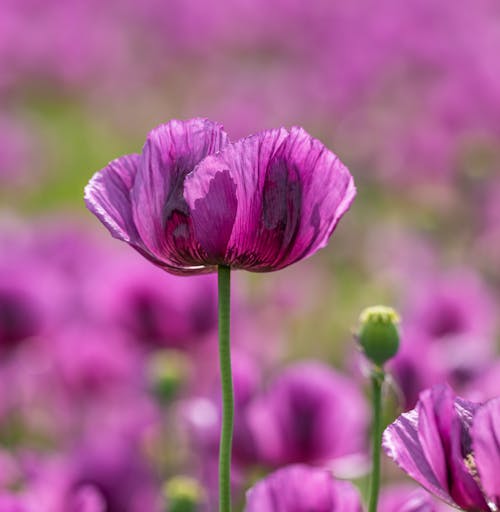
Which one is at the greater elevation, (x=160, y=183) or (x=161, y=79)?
(x=161, y=79)

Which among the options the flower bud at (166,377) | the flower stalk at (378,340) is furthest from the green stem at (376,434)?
the flower bud at (166,377)

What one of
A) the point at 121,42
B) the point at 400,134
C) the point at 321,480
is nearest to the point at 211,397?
the point at 321,480

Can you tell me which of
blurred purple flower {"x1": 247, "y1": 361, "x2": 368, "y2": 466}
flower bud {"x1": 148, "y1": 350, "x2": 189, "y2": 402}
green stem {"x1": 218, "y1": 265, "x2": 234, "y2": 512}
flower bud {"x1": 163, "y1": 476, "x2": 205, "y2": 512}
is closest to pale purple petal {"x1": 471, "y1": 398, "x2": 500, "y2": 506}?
green stem {"x1": 218, "y1": 265, "x2": 234, "y2": 512}

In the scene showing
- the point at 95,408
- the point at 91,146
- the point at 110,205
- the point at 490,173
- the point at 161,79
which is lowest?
the point at 95,408

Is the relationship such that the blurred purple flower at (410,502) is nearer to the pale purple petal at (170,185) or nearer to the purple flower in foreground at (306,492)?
the purple flower in foreground at (306,492)

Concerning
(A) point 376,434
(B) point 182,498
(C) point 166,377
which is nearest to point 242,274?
(C) point 166,377

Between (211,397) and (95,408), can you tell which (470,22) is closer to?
(95,408)

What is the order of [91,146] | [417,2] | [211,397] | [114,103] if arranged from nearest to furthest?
[211,397] → [417,2] → [91,146] → [114,103]
